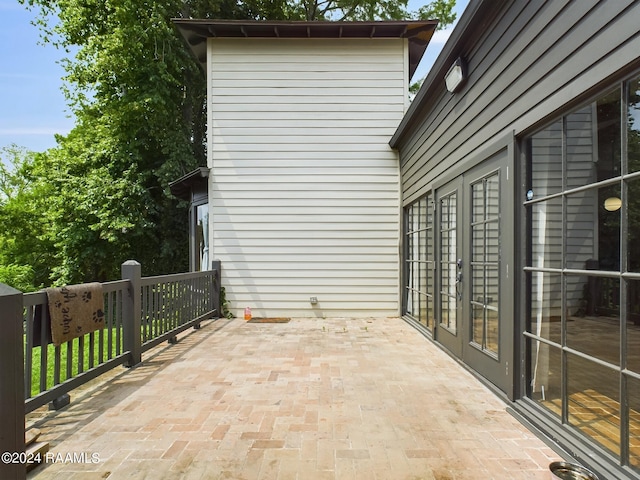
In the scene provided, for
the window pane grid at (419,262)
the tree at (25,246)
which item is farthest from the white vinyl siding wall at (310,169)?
the tree at (25,246)

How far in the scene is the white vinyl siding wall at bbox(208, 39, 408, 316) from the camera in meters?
6.70

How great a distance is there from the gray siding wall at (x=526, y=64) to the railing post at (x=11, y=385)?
10.1 feet

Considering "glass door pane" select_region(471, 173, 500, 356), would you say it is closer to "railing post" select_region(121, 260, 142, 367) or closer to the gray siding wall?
the gray siding wall

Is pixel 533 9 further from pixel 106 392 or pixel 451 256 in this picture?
pixel 106 392

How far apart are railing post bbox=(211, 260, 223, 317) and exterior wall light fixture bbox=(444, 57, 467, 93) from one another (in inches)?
178

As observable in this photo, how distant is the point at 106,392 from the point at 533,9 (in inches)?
164

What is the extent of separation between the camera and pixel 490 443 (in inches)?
86.7

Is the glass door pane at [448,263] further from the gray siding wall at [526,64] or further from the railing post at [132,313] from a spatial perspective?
the railing post at [132,313]

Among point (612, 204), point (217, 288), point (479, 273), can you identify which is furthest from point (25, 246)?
point (612, 204)

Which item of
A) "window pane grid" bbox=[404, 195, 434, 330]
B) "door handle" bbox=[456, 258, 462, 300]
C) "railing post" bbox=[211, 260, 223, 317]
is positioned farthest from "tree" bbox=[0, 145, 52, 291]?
"door handle" bbox=[456, 258, 462, 300]

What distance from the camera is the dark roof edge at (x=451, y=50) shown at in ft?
9.85

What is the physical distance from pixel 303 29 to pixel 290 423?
6208 mm

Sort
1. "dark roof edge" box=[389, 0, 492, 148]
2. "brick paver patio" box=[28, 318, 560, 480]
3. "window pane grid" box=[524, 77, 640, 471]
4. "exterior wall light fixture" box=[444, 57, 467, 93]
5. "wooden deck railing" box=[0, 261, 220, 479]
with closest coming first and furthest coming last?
"window pane grid" box=[524, 77, 640, 471]
"wooden deck railing" box=[0, 261, 220, 479]
"brick paver patio" box=[28, 318, 560, 480]
"dark roof edge" box=[389, 0, 492, 148]
"exterior wall light fixture" box=[444, 57, 467, 93]

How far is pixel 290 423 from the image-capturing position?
2.48 metres
